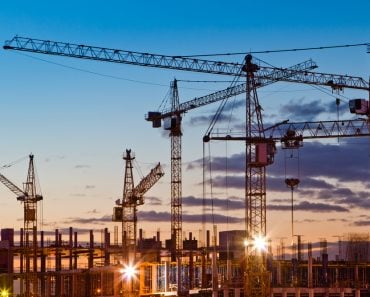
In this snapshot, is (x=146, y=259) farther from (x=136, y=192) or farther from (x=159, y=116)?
(x=159, y=116)

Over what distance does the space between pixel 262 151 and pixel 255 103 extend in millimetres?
6493

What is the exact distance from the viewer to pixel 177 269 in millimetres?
129625

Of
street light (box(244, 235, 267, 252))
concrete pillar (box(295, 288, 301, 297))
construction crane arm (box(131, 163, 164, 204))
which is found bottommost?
concrete pillar (box(295, 288, 301, 297))

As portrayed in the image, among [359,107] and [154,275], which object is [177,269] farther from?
[359,107]

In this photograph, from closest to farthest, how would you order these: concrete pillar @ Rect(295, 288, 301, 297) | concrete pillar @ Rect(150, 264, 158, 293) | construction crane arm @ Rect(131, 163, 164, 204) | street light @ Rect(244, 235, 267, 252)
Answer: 1. street light @ Rect(244, 235, 267, 252)
2. concrete pillar @ Rect(295, 288, 301, 297)
3. concrete pillar @ Rect(150, 264, 158, 293)
4. construction crane arm @ Rect(131, 163, 164, 204)

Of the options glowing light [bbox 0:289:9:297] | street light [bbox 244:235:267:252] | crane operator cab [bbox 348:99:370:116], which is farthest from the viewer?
glowing light [bbox 0:289:9:297]

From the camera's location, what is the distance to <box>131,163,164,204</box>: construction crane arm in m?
148

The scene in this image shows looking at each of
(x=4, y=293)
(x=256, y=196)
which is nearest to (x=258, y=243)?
(x=256, y=196)

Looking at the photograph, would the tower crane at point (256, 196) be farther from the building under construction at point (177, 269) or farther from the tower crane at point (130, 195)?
the tower crane at point (130, 195)

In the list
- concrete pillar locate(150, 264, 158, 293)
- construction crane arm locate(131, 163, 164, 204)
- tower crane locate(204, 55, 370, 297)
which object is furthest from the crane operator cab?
construction crane arm locate(131, 163, 164, 204)

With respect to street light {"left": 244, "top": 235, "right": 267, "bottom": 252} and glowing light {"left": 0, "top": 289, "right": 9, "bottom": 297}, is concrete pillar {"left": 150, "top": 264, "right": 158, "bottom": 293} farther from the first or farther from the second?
street light {"left": 244, "top": 235, "right": 267, "bottom": 252}

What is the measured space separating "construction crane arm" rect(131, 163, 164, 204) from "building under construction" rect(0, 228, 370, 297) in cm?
993

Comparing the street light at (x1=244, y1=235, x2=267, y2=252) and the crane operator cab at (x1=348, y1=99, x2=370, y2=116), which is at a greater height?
the crane operator cab at (x1=348, y1=99, x2=370, y2=116)

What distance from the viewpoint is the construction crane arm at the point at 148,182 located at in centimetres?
14800
